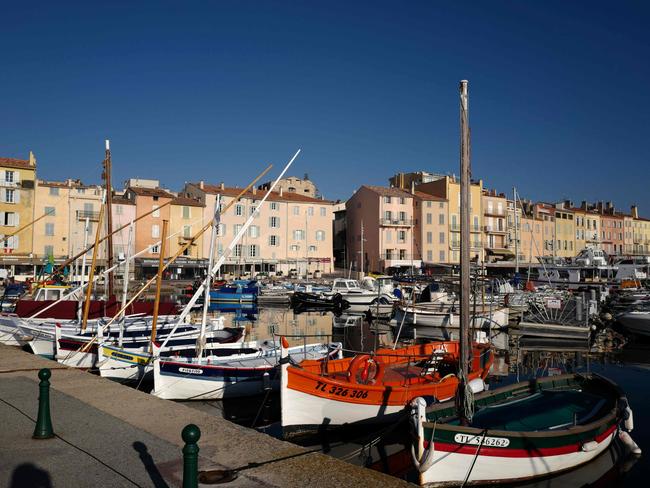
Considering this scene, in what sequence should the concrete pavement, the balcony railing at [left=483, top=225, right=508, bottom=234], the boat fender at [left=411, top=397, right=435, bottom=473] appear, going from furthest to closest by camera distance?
the balcony railing at [left=483, top=225, right=508, bottom=234], the boat fender at [left=411, top=397, right=435, bottom=473], the concrete pavement

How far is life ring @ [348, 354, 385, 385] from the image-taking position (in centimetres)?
1398

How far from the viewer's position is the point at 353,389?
1284 centimetres

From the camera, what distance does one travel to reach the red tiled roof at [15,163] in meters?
63.8

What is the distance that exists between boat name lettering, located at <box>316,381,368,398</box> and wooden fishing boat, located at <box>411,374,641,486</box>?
2.20m

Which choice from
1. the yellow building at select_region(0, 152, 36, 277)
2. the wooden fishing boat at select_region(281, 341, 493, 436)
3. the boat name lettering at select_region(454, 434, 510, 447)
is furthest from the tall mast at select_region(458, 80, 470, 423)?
the yellow building at select_region(0, 152, 36, 277)

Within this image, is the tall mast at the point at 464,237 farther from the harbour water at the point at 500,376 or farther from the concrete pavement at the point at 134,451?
the concrete pavement at the point at 134,451

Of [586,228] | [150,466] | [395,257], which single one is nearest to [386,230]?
[395,257]

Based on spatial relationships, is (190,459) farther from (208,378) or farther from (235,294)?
(235,294)

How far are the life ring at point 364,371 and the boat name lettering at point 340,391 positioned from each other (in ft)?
2.62

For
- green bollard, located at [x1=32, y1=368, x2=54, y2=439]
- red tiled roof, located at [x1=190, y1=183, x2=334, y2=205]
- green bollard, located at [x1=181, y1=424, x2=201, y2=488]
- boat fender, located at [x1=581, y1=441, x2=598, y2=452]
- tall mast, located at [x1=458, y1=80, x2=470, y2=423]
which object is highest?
red tiled roof, located at [x1=190, y1=183, x2=334, y2=205]

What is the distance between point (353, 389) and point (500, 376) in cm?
1039

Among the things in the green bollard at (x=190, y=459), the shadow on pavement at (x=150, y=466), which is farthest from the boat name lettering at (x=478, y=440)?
the green bollard at (x=190, y=459)

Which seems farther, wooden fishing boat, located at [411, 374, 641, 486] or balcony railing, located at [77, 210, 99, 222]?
balcony railing, located at [77, 210, 99, 222]

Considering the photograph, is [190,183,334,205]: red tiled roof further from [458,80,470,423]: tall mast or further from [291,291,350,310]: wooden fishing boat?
[458,80,470,423]: tall mast
